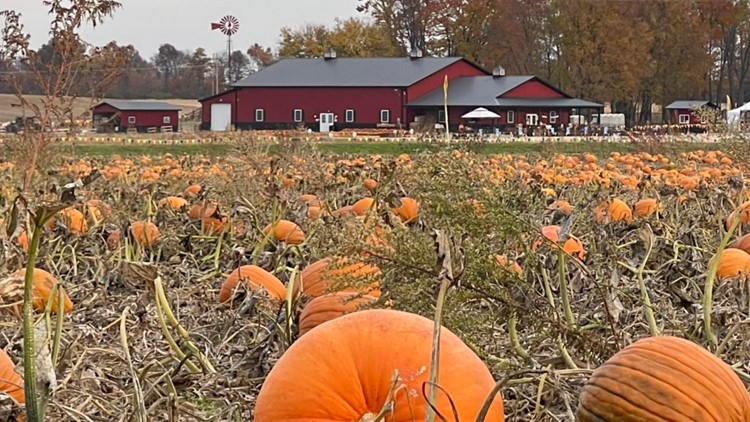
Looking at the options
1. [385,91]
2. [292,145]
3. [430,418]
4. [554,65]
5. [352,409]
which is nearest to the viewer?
[430,418]

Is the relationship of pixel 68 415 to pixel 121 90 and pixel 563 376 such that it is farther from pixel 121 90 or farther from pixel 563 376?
pixel 121 90

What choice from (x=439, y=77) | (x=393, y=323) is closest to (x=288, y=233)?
(x=393, y=323)

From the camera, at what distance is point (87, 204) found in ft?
20.8

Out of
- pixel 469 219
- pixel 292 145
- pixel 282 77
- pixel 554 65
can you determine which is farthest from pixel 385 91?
pixel 469 219

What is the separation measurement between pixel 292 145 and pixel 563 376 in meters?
8.92

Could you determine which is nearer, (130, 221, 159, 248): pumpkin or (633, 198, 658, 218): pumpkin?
(130, 221, 159, 248): pumpkin

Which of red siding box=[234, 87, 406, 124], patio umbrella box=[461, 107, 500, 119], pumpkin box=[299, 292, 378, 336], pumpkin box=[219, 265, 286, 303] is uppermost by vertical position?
red siding box=[234, 87, 406, 124]

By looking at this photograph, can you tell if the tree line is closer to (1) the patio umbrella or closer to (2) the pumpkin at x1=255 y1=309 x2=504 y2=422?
(1) the patio umbrella

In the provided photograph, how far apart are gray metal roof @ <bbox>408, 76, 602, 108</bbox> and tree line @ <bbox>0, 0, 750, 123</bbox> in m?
5.36

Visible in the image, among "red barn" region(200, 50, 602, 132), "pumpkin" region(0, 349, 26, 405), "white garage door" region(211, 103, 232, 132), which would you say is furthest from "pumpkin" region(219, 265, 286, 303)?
"white garage door" region(211, 103, 232, 132)

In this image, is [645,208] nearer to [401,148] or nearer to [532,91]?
[401,148]

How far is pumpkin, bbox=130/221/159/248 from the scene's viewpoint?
531 cm

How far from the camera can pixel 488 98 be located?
55812 mm

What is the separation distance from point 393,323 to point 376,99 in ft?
182
